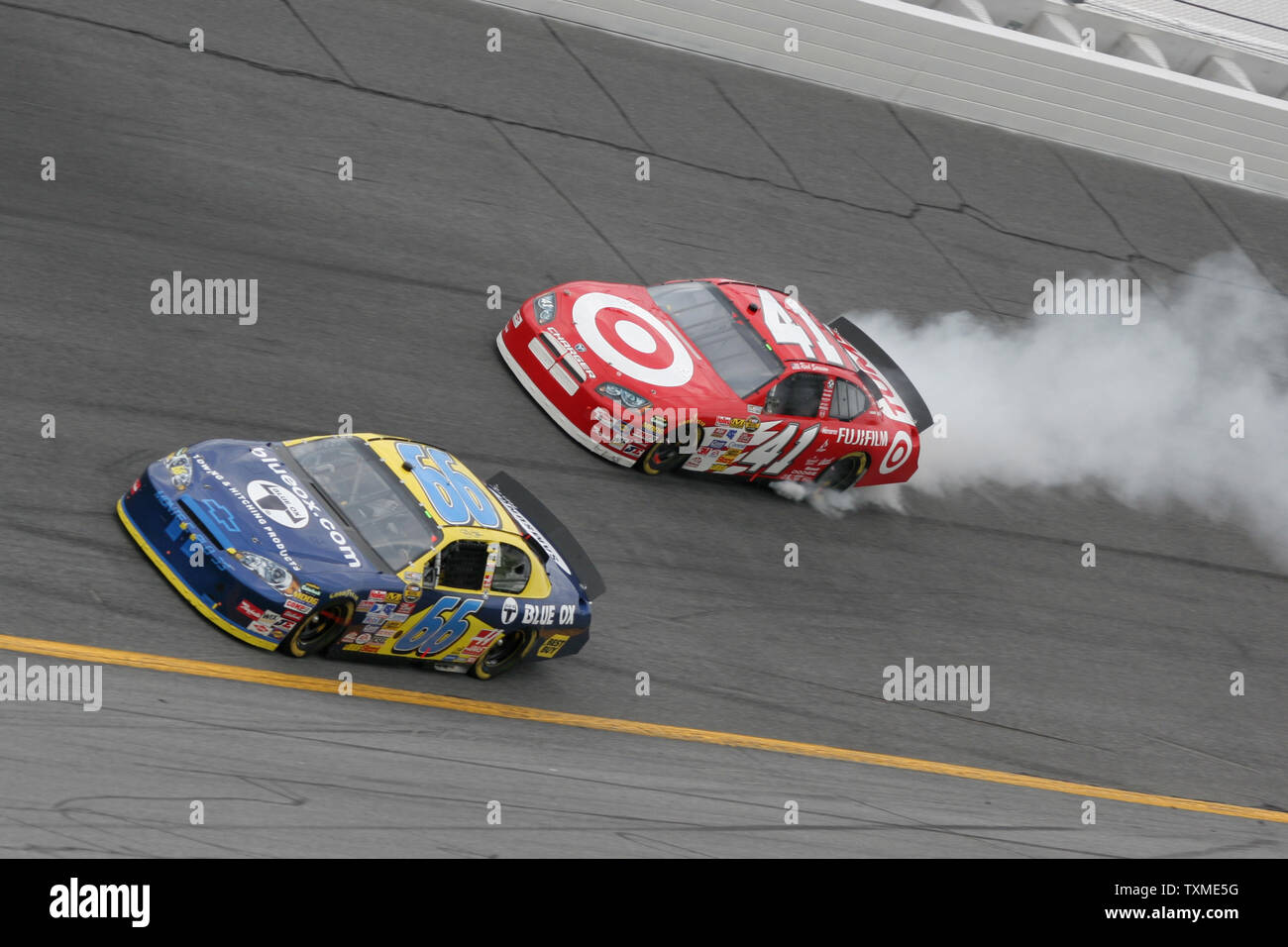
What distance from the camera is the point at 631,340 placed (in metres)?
13.1

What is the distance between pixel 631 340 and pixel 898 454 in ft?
9.60

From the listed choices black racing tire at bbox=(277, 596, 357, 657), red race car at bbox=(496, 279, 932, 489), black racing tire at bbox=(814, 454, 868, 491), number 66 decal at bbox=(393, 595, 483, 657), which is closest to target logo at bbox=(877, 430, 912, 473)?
red race car at bbox=(496, 279, 932, 489)

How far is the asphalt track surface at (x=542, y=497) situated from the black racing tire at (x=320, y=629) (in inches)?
8.1

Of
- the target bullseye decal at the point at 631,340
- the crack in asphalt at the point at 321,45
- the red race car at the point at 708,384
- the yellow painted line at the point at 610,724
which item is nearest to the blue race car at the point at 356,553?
the yellow painted line at the point at 610,724

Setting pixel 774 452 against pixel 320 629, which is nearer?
pixel 320 629

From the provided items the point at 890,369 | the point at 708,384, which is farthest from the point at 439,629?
the point at 890,369

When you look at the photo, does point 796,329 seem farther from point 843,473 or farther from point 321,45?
point 321,45

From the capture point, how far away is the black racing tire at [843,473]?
14.0 m

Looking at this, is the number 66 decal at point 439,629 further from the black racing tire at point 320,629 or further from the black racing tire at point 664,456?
the black racing tire at point 664,456

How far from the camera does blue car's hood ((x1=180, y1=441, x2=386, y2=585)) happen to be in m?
9.05

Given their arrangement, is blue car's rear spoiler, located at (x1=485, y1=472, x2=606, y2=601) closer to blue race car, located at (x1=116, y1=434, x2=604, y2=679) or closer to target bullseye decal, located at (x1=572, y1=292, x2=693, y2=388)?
blue race car, located at (x1=116, y1=434, x2=604, y2=679)

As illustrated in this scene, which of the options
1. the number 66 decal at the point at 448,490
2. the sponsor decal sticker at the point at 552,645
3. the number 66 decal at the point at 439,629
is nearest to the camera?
the number 66 decal at the point at 439,629

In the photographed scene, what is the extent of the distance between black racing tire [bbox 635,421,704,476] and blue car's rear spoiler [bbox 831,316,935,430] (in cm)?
265

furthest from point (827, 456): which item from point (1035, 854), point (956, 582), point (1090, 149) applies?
point (1090, 149)
